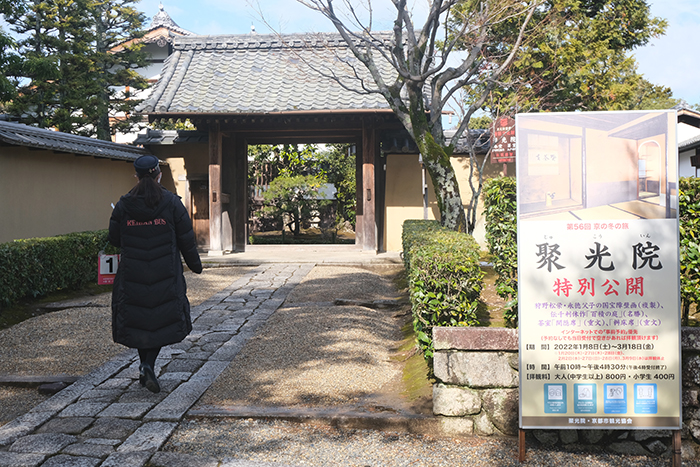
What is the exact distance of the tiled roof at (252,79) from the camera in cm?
1192

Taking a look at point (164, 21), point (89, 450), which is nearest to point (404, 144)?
point (89, 450)

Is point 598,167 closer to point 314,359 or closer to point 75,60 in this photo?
point 314,359

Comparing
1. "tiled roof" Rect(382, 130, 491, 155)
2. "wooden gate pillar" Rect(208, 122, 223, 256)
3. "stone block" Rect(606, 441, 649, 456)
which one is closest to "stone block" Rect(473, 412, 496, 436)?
"stone block" Rect(606, 441, 649, 456)

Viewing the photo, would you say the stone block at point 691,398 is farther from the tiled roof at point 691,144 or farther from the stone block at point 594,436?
the tiled roof at point 691,144

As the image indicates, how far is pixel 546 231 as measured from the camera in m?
3.21

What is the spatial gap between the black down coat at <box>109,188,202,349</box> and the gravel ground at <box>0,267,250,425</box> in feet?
3.00

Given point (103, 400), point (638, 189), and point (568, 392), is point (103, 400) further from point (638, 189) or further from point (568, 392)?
point (638, 189)

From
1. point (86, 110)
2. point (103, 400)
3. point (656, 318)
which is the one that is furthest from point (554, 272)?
point (86, 110)

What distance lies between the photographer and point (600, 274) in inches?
125

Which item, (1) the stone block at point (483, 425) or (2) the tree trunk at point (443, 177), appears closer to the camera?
(1) the stone block at point (483, 425)

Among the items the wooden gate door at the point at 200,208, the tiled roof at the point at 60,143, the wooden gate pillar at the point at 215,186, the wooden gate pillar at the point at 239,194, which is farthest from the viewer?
the wooden gate door at the point at 200,208

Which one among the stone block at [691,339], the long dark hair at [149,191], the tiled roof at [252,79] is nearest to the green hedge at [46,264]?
the long dark hair at [149,191]

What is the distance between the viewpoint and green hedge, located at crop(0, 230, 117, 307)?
6.86 metres

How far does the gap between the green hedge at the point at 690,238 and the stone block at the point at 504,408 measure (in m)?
1.89
